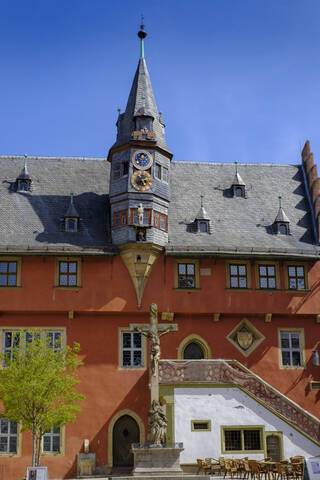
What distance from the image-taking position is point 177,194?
3688 cm

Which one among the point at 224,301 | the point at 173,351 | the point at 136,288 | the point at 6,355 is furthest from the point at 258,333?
the point at 6,355

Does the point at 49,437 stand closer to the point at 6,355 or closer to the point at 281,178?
the point at 6,355

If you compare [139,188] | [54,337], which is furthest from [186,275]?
[54,337]

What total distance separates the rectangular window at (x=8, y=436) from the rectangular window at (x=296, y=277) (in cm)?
1493

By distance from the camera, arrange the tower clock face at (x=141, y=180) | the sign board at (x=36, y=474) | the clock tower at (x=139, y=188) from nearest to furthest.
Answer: the sign board at (x=36, y=474) → the clock tower at (x=139, y=188) → the tower clock face at (x=141, y=180)

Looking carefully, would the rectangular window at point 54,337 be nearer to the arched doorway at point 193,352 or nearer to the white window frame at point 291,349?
the arched doorway at point 193,352

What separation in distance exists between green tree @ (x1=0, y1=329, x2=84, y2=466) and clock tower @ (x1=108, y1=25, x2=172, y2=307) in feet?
Result: 18.9

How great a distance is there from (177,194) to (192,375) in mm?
11017

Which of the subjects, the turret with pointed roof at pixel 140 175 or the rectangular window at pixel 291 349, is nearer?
the turret with pointed roof at pixel 140 175

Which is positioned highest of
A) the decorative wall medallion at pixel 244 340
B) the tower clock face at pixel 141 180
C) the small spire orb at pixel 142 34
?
the small spire orb at pixel 142 34

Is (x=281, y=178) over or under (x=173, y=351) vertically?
over

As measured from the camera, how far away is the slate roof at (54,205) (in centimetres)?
3241

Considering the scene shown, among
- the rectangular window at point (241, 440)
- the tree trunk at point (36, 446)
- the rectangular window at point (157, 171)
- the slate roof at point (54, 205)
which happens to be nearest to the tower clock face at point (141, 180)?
the rectangular window at point (157, 171)

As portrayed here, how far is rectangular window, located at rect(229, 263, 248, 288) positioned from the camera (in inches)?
1315
